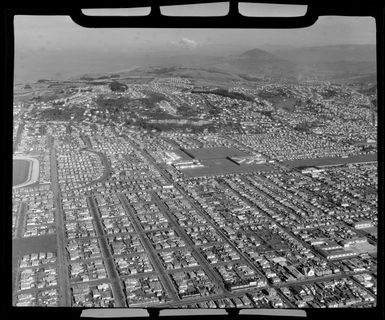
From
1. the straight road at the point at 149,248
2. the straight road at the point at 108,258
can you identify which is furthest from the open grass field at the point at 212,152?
the straight road at the point at 108,258

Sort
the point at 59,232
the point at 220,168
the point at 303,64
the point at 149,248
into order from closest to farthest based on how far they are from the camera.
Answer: the point at 303,64 → the point at 59,232 → the point at 149,248 → the point at 220,168

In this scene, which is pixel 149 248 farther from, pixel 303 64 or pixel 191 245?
pixel 303 64

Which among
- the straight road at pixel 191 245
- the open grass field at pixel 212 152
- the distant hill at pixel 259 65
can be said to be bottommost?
the straight road at pixel 191 245

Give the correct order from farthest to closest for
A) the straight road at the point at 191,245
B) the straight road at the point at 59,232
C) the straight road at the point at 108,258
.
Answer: the straight road at the point at 191,245 → the straight road at the point at 59,232 → the straight road at the point at 108,258

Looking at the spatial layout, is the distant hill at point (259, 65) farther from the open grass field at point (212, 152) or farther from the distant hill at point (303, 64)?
the open grass field at point (212, 152)

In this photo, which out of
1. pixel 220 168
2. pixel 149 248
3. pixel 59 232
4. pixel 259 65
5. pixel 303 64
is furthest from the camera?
pixel 220 168

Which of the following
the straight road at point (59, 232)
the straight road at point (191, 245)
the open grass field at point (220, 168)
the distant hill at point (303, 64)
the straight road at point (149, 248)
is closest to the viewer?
the distant hill at point (303, 64)

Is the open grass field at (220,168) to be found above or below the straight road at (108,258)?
above

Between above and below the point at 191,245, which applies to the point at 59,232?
above

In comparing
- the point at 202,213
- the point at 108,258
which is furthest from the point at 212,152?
the point at 108,258

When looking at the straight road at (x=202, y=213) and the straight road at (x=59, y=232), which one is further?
the straight road at (x=202, y=213)
